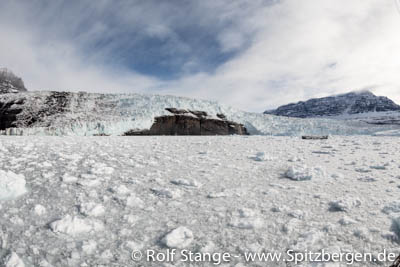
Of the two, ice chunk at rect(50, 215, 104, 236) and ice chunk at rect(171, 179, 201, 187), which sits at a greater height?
ice chunk at rect(171, 179, 201, 187)

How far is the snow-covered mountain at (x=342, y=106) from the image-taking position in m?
111

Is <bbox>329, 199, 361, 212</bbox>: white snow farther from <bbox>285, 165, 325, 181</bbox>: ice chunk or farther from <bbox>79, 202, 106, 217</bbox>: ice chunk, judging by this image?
<bbox>79, 202, 106, 217</bbox>: ice chunk

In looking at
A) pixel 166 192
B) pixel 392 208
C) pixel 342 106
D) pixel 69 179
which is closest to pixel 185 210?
pixel 166 192

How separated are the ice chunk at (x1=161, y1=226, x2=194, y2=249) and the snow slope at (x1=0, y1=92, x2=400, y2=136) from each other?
13.6 m

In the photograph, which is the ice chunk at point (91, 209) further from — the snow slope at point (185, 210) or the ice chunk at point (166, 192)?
the ice chunk at point (166, 192)

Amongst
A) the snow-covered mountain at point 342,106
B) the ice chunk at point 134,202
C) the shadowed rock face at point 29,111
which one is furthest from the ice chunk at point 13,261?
the snow-covered mountain at point 342,106

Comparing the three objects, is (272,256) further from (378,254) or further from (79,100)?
(79,100)

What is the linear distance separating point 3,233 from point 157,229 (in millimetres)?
1437

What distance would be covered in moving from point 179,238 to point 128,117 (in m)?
14.5

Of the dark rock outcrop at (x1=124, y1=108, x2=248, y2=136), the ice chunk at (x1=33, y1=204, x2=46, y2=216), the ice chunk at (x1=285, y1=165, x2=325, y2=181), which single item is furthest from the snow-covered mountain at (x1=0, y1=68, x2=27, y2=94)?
the ice chunk at (x1=285, y1=165, x2=325, y2=181)

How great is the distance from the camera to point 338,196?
3100 millimetres

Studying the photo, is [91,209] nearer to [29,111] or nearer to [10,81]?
[29,111]

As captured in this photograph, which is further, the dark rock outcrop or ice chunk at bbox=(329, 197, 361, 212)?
the dark rock outcrop

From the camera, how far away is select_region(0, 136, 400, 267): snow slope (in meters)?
2.12
